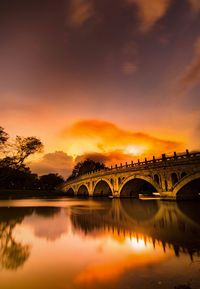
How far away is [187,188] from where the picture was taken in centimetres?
3412

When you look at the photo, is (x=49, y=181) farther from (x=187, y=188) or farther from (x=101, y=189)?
(x=187, y=188)

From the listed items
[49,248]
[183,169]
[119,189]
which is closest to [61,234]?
[49,248]

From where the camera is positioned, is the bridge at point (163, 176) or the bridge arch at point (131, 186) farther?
the bridge arch at point (131, 186)

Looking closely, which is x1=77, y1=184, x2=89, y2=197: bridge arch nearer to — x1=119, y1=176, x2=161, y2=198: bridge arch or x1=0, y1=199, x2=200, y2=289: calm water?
x1=119, y1=176, x2=161, y2=198: bridge arch

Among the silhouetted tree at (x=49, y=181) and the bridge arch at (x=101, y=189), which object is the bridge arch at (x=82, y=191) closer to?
the bridge arch at (x=101, y=189)

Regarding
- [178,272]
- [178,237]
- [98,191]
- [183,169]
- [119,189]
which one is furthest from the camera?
[98,191]

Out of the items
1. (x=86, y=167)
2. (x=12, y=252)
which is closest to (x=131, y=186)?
(x=12, y=252)

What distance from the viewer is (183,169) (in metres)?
32.7

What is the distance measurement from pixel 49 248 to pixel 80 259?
7.55 feet

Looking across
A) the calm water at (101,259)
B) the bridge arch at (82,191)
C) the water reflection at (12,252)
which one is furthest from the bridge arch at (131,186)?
the bridge arch at (82,191)

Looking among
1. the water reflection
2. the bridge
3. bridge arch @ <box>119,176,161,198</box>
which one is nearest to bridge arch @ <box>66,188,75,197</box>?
the bridge

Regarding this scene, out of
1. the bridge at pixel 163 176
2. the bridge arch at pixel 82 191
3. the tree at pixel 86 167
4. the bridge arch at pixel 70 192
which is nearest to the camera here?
the bridge at pixel 163 176

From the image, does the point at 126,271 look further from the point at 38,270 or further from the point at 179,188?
the point at 179,188

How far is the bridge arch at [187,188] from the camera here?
3201 centimetres
